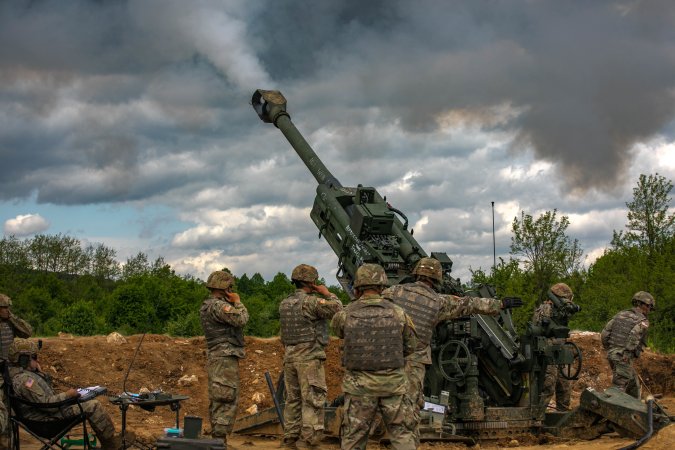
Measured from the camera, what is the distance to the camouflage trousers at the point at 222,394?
340 inches

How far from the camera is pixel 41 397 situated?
716 centimetres

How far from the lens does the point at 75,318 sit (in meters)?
21.8

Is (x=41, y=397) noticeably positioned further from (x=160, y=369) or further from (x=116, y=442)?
(x=160, y=369)

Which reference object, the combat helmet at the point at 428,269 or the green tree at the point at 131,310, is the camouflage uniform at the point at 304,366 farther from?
the green tree at the point at 131,310

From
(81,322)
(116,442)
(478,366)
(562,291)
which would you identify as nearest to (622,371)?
(562,291)

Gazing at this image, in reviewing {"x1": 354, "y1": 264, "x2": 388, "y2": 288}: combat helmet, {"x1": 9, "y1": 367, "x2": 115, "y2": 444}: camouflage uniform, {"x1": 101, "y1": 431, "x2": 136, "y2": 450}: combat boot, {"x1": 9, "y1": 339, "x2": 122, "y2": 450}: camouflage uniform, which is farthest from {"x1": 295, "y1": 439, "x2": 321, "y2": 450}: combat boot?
{"x1": 354, "y1": 264, "x2": 388, "y2": 288}: combat helmet

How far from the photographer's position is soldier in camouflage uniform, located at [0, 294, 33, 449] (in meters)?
7.05

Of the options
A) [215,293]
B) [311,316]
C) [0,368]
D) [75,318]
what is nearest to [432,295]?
[311,316]

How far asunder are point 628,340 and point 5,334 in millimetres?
7416

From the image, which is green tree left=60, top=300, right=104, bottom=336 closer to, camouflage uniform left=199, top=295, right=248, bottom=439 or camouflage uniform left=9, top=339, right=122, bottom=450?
→ camouflage uniform left=199, top=295, right=248, bottom=439

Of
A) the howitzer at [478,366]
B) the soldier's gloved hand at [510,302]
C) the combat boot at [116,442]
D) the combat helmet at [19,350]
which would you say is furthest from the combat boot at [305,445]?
the combat helmet at [19,350]

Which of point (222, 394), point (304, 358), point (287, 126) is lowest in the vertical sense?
point (222, 394)

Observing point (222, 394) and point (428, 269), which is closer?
point (428, 269)

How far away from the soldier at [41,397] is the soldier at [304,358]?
2.10m
